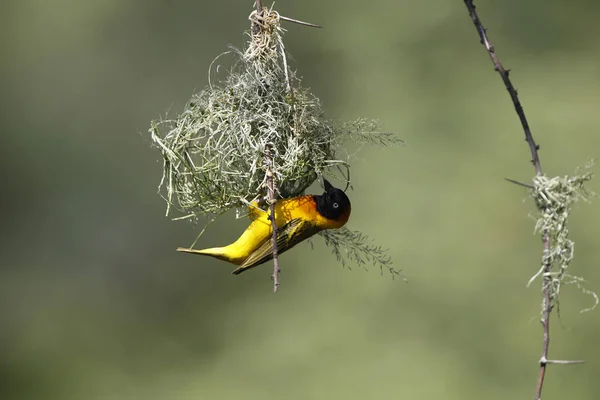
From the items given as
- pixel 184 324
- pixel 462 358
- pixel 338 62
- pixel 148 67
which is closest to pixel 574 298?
pixel 462 358

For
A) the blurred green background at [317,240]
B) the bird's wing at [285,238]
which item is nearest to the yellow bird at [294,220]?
the bird's wing at [285,238]

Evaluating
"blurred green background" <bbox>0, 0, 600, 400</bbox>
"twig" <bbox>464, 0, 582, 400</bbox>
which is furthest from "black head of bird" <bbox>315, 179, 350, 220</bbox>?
"blurred green background" <bbox>0, 0, 600, 400</bbox>

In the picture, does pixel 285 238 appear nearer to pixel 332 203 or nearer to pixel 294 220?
pixel 294 220

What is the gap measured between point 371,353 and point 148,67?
10.5ft

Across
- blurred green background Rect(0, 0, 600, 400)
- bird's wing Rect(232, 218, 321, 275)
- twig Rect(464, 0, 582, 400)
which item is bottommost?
twig Rect(464, 0, 582, 400)

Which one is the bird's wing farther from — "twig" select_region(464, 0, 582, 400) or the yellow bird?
"twig" select_region(464, 0, 582, 400)

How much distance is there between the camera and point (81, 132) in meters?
6.50

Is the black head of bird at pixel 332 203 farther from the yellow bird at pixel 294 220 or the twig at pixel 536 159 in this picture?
the twig at pixel 536 159

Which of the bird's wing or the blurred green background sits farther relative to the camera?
the blurred green background

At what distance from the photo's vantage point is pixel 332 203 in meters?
2.68

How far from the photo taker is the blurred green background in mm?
5938

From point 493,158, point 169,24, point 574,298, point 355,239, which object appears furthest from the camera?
point 169,24

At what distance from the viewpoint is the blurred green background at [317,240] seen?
594 centimetres

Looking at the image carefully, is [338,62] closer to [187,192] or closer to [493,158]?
[493,158]
